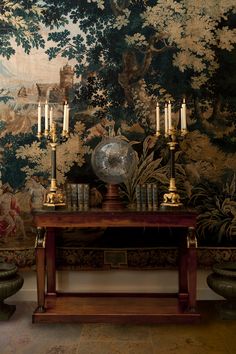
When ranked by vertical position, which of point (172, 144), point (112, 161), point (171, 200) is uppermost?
point (172, 144)

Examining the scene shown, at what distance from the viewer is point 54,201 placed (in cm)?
323

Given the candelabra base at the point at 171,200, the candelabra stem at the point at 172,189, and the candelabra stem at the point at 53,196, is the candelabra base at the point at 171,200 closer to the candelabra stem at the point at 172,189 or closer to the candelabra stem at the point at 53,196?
the candelabra stem at the point at 172,189

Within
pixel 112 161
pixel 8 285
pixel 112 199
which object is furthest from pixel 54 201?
pixel 8 285

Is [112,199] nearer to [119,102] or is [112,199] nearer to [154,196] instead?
[154,196]

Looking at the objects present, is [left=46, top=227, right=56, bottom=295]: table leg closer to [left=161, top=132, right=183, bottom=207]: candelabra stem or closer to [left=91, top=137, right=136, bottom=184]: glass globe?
[left=91, top=137, right=136, bottom=184]: glass globe

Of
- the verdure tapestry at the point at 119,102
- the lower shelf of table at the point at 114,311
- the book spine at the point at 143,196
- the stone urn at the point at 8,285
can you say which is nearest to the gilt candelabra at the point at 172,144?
the book spine at the point at 143,196

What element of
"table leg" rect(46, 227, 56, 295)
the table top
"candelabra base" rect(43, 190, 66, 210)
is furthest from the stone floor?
"candelabra base" rect(43, 190, 66, 210)

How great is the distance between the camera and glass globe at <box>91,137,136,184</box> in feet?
11.0

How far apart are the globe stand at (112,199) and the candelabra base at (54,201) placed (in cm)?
34

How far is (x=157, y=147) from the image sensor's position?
3.63 meters

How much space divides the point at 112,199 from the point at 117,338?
3.42 feet

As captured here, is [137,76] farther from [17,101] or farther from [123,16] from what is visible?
[17,101]

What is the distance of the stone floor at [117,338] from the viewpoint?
8.71ft

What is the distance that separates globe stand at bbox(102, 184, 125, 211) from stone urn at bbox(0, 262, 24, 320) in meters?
0.88
